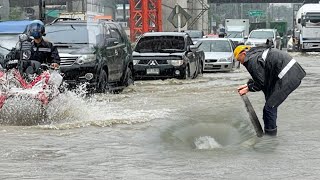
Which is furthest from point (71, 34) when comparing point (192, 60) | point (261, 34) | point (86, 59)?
point (261, 34)

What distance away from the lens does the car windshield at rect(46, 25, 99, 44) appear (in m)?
16.7

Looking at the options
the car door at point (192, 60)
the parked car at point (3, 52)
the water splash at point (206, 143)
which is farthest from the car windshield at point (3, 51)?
the water splash at point (206, 143)

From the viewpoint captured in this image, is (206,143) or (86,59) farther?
(86,59)

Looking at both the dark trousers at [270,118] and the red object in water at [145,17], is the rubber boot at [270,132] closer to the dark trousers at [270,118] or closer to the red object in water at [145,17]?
the dark trousers at [270,118]

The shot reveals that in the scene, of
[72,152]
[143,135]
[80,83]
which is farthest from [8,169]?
[80,83]

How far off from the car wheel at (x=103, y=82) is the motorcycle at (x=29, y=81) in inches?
178

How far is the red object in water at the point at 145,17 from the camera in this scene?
47.8 meters

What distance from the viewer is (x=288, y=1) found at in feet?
302

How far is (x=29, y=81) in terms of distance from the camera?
38.1 ft

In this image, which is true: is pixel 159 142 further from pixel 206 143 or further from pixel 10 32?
pixel 10 32

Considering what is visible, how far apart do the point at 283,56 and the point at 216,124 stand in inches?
111

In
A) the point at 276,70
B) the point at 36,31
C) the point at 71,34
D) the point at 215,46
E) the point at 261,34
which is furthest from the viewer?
the point at 261,34

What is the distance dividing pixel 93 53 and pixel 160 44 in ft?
20.5

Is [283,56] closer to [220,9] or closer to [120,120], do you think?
[120,120]
